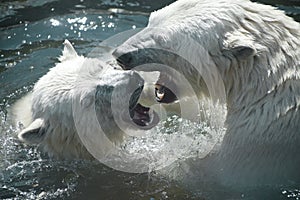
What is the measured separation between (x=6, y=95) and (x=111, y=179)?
2031mm

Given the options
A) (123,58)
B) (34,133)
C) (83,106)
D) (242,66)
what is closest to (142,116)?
(83,106)

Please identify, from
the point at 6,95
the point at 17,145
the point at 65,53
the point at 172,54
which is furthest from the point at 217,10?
the point at 6,95

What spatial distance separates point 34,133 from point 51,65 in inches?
103

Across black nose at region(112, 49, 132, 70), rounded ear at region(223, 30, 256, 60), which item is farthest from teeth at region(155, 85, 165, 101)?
rounded ear at region(223, 30, 256, 60)

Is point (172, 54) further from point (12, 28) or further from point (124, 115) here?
point (12, 28)

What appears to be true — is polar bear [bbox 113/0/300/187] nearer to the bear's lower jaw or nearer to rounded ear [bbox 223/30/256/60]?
rounded ear [bbox 223/30/256/60]

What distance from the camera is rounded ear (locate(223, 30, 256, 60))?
4.77 metres

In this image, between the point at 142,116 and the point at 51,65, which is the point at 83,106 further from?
the point at 51,65

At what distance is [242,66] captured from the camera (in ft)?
16.4

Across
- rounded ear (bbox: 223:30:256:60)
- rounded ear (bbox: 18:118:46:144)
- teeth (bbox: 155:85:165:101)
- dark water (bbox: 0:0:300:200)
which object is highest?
rounded ear (bbox: 223:30:256:60)

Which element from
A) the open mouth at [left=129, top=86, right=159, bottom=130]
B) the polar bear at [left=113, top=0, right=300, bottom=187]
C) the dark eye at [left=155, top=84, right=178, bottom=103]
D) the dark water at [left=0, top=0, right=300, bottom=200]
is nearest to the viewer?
the polar bear at [left=113, top=0, right=300, bottom=187]

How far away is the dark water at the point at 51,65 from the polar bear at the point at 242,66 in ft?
1.41

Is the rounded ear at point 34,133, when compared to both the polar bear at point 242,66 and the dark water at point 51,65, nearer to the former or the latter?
the dark water at point 51,65

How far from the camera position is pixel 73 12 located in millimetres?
9109
